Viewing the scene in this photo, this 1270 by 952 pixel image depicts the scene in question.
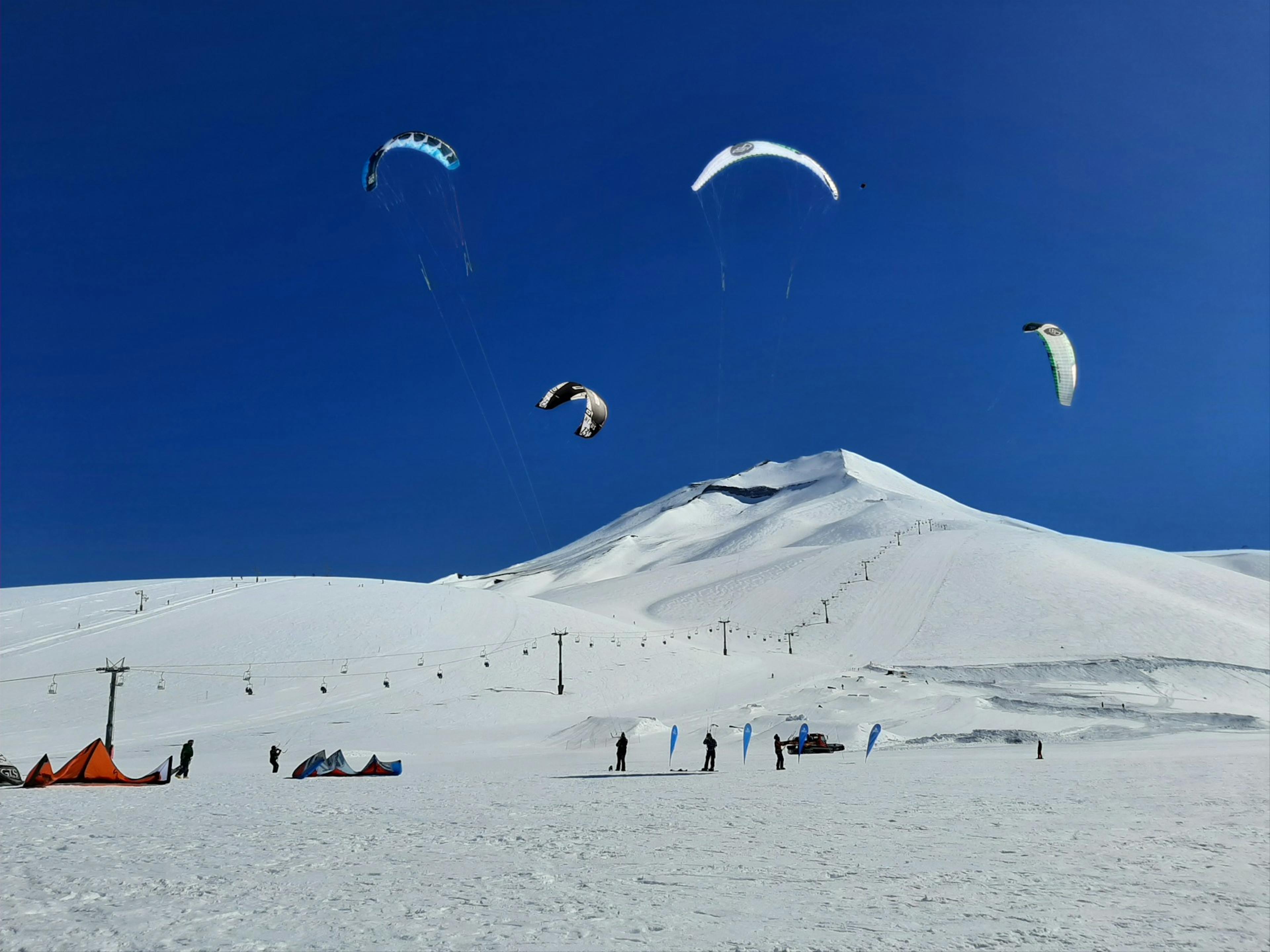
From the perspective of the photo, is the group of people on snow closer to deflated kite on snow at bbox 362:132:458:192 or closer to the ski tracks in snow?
deflated kite on snow at bbox 362:132:458:192

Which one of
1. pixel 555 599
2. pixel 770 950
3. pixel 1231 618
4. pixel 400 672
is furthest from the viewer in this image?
pixel 555 599

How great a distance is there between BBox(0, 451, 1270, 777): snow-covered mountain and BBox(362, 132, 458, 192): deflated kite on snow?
59.0 feet

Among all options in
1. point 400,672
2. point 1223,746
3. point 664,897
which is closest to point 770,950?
point 664,897

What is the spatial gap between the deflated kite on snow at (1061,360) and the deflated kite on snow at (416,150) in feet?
60.3

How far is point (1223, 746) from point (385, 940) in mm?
31933

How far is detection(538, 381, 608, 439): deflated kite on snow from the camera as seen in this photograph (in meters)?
25.5

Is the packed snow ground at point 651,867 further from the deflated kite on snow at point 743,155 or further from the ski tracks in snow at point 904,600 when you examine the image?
the ski tracks in snow at point 904,600

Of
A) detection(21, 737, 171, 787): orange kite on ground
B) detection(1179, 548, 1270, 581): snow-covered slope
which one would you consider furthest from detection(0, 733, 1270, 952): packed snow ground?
detection(1179, 548, 1270, 581): snow-covered slope

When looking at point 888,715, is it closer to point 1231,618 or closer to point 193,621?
point 193,621

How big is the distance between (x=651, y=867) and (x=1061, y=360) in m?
23.5

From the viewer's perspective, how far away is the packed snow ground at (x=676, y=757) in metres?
8.47

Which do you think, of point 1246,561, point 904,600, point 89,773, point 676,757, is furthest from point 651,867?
point 1246,561

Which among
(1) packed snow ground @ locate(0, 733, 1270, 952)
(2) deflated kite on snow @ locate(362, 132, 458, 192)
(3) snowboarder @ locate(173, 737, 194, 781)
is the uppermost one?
(2) deflated kite on snow @ locate(362, 132, 458, 192)

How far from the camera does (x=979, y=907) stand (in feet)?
28.7
